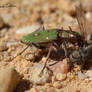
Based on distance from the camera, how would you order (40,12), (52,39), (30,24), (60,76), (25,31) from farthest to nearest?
1. (40,12)
2. (30,24)
3. (25,31)
4. (52,39)
5. (60,76)

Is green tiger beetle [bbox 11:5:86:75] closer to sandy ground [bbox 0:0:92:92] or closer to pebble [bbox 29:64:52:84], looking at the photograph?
sandy ground [bbox 0:0:92:92]

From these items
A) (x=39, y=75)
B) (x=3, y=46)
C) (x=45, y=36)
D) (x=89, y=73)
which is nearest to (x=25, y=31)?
(x=3, y=46)

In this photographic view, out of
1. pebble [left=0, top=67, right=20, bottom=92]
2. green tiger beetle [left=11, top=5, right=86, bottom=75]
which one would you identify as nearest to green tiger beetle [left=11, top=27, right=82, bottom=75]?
green tiger beetle [left=11, top=5, right=86, bottom=75]

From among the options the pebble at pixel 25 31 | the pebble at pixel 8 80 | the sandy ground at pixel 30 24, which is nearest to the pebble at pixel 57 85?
the sandy ground at pixel 30 24

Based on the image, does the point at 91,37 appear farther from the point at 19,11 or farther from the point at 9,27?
the point at 19,11

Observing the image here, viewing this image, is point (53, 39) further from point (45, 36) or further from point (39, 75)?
point (39, 75)

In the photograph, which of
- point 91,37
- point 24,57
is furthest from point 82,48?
point 24,57

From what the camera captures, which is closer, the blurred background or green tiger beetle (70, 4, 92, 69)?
green tiger beetle (70, 4, 92, 69)

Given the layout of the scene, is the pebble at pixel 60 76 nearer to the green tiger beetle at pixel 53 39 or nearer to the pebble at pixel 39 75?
the pebble at pixel 39 75
